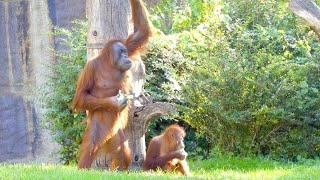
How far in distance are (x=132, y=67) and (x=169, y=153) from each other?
105 centimetres

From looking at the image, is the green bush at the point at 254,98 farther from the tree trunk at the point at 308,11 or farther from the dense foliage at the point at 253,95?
the tree trunk at the point at 308,11

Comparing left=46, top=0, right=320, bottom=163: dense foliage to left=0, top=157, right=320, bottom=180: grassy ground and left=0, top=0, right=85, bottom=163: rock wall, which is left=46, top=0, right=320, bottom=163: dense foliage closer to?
left=0, top=157, right=320, bottom=180: grassy ground

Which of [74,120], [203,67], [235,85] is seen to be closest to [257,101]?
[235,85]

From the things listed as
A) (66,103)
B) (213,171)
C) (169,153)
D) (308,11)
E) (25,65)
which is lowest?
(213,171)

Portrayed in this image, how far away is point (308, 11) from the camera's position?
578cm

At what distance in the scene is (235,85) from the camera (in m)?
9.69

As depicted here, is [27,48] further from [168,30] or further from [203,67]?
[203,67]

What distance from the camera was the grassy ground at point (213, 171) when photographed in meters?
6.29

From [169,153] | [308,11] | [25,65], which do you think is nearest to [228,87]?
[169,153]

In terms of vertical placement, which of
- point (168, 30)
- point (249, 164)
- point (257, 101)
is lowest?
point (249, 164)

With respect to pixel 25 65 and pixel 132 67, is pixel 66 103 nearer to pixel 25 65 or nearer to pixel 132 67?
pixel 132 67

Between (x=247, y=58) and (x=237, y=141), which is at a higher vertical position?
(x=247, y=58)

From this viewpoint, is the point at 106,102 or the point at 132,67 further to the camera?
the point at 132,67

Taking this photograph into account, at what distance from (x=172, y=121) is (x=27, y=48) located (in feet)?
10.7
